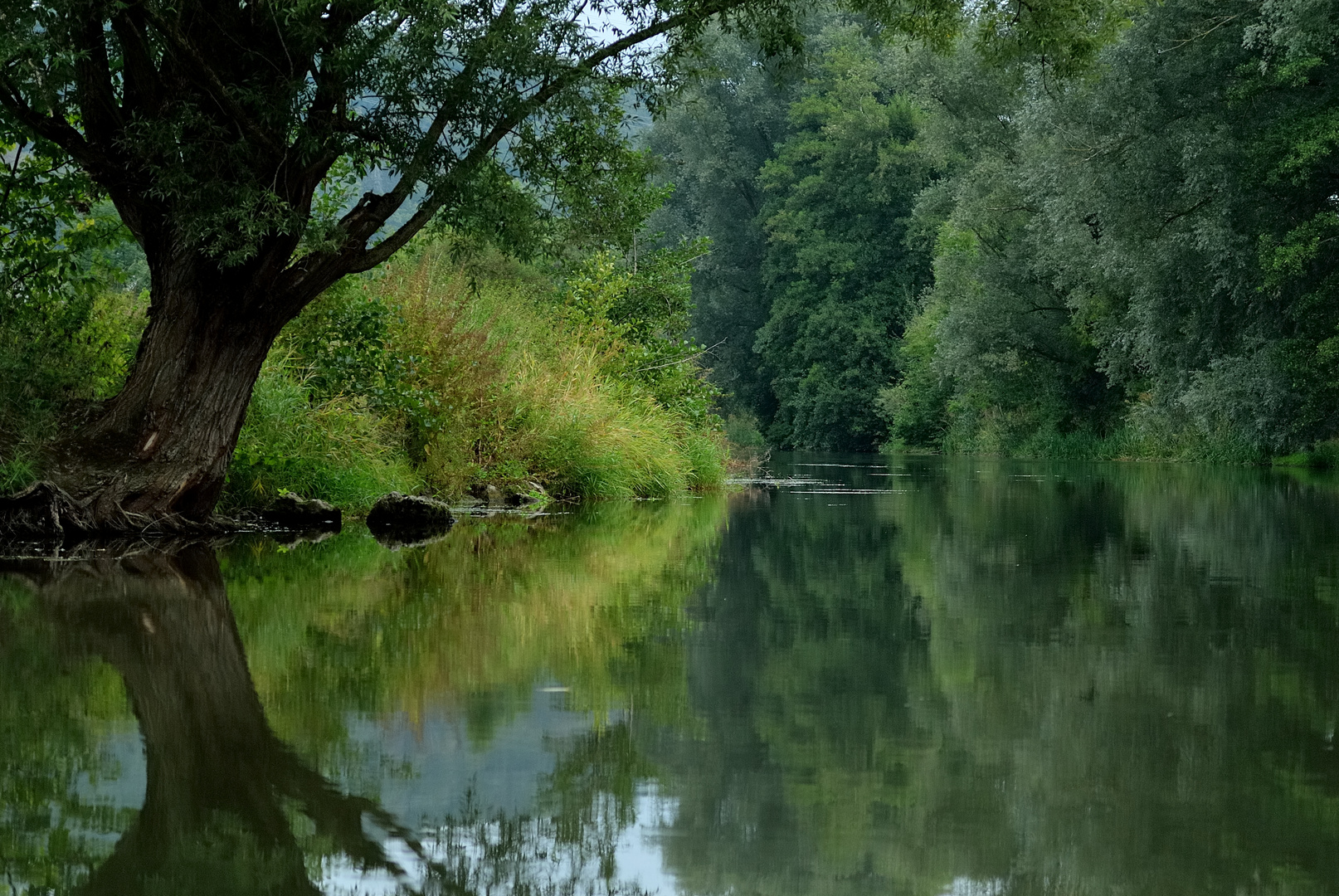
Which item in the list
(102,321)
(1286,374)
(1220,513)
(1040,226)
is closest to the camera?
(102,321)

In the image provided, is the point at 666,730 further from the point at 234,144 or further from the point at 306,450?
the point at 306,450

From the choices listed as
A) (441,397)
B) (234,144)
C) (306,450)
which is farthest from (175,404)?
(441,397)

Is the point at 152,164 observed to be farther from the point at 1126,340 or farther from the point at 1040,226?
the point at 1040,226

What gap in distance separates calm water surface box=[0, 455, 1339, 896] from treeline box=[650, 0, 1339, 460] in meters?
7.61

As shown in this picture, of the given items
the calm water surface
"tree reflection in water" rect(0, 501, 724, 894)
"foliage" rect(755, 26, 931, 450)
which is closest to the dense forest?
"foliage" rect(755, 26, 931, 450)

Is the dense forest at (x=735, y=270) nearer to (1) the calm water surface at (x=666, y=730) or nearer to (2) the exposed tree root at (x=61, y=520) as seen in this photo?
(2) the exposed tree root at (x=61, y=520)

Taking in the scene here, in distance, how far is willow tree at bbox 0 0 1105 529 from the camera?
10133mm

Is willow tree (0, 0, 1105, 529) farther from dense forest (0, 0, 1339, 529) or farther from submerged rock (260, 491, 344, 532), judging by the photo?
submerged rock (260, 491, 344, 532)

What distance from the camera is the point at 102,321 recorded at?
12406mm

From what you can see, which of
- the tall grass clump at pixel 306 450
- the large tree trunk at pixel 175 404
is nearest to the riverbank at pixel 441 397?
the tall grass clump at pixel 306 450

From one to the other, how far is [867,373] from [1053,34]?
4644 centimetres

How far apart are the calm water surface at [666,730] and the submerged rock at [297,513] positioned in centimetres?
374

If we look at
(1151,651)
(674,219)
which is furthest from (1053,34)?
(674,219)

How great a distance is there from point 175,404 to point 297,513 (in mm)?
2106
